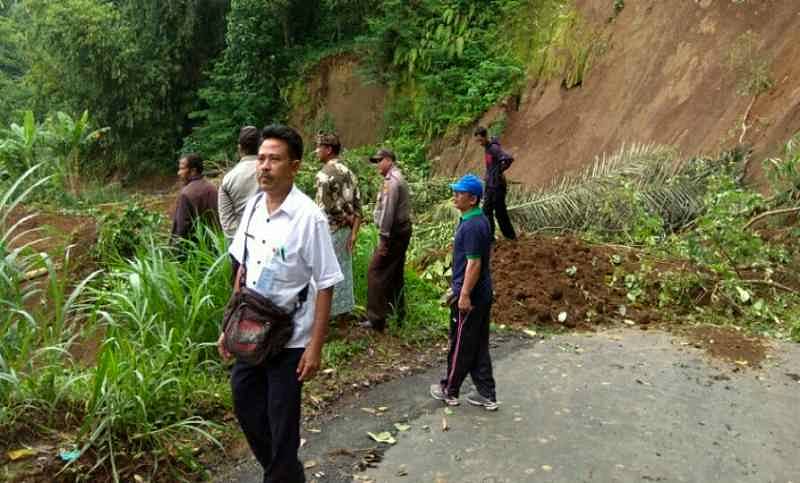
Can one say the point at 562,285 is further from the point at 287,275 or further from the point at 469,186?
the point at 287,275

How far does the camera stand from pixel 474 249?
179 inches

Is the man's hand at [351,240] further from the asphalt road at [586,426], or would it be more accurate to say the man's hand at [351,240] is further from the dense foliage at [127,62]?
the dense foliage at [127,62]

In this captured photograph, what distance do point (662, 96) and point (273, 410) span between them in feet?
37.0

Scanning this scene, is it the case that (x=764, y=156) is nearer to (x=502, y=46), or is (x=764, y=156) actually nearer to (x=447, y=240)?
(x=447, y=240)

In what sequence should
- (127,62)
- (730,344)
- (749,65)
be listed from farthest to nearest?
(127,62)
(749,65)
(730,344)

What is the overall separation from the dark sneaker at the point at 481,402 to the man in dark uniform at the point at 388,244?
1429 mm

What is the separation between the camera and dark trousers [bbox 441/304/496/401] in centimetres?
472

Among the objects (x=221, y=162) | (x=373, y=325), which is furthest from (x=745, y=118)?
(x=221, y=162)

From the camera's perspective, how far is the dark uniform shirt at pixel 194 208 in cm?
596

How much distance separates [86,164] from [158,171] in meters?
2.81

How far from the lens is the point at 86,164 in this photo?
80.8 feet

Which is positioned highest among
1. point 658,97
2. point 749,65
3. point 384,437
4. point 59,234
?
point 749,65

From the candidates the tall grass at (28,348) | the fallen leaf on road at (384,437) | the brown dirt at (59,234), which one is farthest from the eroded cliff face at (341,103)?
the tall grass at (28,348)

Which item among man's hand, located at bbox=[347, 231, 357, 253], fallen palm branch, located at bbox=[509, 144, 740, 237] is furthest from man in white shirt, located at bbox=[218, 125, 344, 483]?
fallen palm branch, located at bbox=[509, 144, 740, 237]
